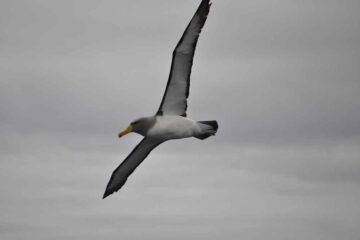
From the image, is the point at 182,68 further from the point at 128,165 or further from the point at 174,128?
the point at 128,165

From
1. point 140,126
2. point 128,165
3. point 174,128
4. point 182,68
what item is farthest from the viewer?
point 128,165

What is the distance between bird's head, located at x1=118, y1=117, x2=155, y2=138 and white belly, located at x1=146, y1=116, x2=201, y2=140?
0.18 m

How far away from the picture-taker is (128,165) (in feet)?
95.6

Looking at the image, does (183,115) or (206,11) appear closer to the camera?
(206,11)

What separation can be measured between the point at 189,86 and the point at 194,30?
2188 mm

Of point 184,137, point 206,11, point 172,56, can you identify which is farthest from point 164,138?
point 206,11

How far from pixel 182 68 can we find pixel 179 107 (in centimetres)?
151

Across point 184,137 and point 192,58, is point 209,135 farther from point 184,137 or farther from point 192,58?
point 192,58

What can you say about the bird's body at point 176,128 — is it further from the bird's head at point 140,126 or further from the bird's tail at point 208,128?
the bird's head at point 140,126

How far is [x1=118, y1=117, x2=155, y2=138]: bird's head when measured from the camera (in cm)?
2659

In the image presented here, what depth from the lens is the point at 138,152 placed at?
2870 cm

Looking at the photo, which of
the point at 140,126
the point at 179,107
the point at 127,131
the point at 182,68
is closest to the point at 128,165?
the point at 127,131

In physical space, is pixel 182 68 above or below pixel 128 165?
above

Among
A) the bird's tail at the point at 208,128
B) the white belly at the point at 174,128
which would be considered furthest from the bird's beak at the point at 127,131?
the bird's tail at the point at 208,128
